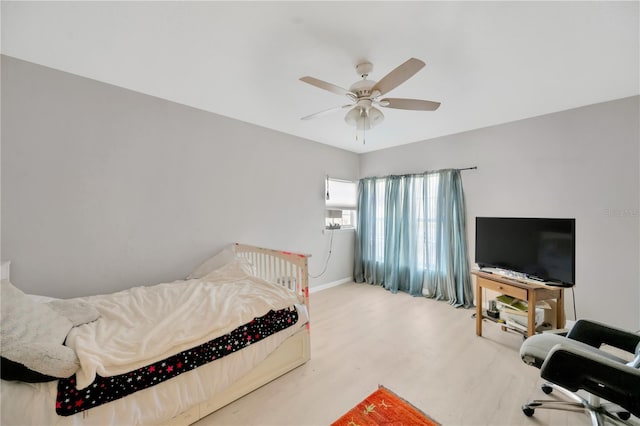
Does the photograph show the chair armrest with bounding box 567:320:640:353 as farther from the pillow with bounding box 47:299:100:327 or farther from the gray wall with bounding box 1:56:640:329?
the pillow with bounding box 47:299:100:327

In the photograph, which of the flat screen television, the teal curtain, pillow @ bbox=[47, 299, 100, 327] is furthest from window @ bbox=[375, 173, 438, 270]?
pillow @ bbox=[47, 299, 100, 327]

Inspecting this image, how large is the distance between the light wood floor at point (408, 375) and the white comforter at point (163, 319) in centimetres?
54

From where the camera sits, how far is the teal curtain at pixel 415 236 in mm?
3393

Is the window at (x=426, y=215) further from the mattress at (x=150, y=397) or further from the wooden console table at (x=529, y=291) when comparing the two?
the mattress at (x=150, y=397)

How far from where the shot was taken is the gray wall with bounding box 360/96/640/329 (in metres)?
2.37

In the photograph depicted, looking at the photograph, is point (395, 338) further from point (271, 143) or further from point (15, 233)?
point (15, 233)

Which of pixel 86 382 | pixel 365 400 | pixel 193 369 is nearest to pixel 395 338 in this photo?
pixel 365 400

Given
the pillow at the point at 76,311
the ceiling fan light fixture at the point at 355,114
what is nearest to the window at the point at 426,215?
the ceiling fan light fixture at the point at 355,114

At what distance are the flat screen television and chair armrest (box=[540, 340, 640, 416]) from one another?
112cm

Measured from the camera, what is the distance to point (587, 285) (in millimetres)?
2574

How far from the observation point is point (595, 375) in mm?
1195

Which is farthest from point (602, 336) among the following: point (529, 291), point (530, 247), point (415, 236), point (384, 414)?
point (415, 236)

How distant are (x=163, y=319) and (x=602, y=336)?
2.82 meters

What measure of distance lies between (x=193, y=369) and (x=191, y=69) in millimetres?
2141
